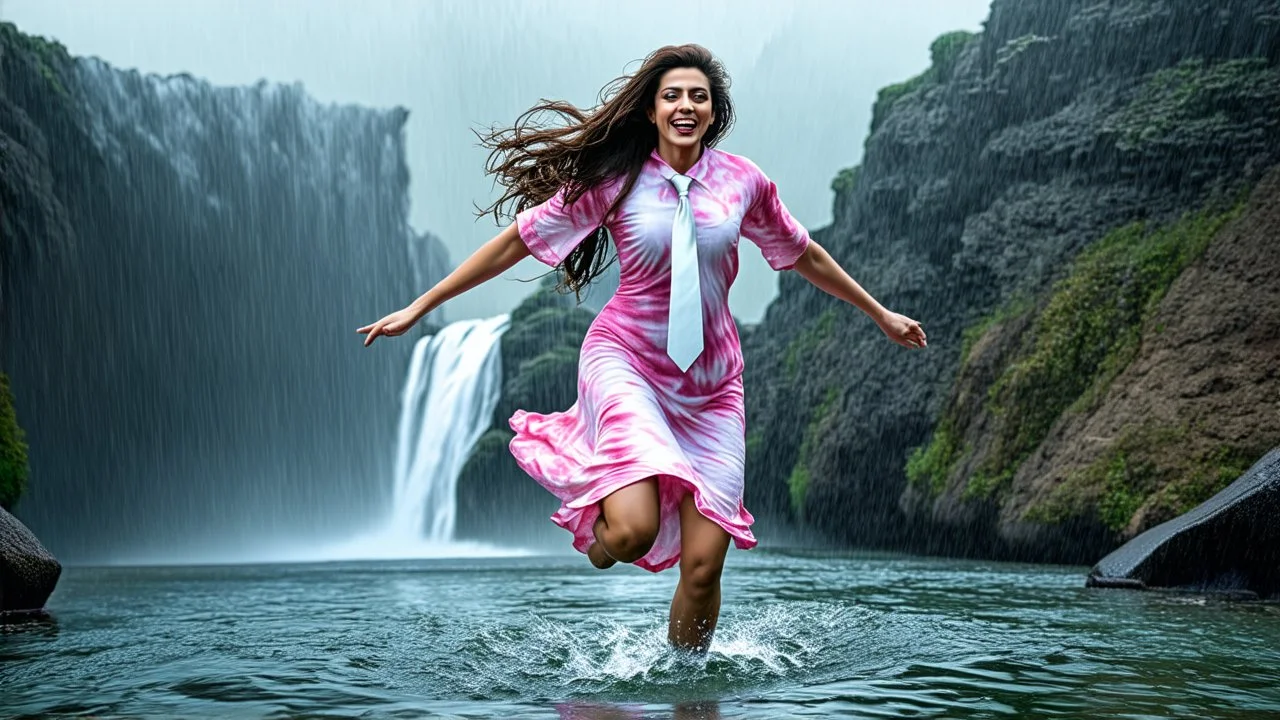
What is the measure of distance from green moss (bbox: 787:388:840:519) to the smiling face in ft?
Answer: 69.6

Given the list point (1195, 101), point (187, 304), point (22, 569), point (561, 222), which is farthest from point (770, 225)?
point (187, 304)

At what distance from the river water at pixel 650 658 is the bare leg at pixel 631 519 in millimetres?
481

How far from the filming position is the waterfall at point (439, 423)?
32938 mm

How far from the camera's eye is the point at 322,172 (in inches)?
1716

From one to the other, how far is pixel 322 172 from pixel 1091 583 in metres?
38.9

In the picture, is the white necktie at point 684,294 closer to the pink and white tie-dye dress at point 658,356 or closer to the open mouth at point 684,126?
the pink and white tie-dye dress at point 658,356

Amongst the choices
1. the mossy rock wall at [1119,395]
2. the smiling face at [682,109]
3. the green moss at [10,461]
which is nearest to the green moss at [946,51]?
the mossy rock wall at [1119,395]

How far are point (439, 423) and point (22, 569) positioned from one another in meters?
26.1

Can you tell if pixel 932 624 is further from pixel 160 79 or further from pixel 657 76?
pixel 160 79

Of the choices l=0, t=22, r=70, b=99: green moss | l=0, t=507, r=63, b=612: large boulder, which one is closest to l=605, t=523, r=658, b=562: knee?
l=0, t=507, r=63, b=612: large boulder

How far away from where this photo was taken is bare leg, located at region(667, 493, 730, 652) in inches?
168

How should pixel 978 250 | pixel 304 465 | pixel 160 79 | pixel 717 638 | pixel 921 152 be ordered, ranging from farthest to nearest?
pixel 304 465 → pixel 160 79 → pixel 921 152 → pixel 978 250 → pixel 717 638

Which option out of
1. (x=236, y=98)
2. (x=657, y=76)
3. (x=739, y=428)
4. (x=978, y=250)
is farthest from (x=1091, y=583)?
(x=236, y=98)

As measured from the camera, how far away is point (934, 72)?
2723 cm
